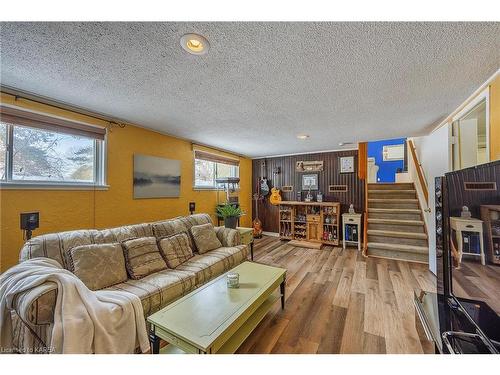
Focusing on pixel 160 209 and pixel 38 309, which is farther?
pixel 160 209

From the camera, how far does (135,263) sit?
188 centimetres

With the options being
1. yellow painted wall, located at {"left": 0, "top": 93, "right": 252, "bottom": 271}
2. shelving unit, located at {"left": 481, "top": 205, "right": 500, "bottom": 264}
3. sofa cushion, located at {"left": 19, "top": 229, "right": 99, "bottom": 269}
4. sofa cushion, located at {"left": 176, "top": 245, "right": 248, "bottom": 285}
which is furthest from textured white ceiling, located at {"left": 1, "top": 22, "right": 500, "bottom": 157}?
sofa cushion, located at {"left": 176, "top": 245, "right": 248, "bottom": 285}

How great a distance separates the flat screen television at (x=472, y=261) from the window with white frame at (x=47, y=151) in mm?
3283

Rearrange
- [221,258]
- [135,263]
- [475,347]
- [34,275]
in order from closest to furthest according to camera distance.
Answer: [475,347] < [34,275] < [135,263] < [221,258]

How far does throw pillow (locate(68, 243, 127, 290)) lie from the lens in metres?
1.60

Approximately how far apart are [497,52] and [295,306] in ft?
8.36

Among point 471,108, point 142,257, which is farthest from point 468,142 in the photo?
point 142,257

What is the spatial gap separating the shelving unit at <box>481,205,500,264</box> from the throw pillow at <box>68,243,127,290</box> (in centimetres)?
253

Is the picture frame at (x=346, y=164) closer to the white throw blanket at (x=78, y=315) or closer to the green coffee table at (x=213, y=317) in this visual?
the green coffee table at (x=213, y=317)

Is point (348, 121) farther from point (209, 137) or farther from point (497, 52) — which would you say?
point (209, 137)

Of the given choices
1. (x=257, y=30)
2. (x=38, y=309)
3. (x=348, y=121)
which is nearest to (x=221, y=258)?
(x=38, y=309)

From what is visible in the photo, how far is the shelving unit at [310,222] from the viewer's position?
4.36 meters
